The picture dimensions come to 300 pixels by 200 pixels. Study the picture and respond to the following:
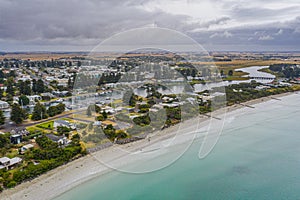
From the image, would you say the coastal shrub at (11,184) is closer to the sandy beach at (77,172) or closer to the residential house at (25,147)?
the sandy beach at (77,172)

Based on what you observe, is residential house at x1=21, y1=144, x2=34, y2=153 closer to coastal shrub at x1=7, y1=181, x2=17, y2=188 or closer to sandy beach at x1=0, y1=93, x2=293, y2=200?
sandy beach at x1=0, y1=93, x2=293, y2=200

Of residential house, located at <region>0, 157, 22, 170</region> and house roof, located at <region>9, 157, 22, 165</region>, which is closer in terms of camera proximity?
residential house, located at <region>0, 157, 22, 170</region>

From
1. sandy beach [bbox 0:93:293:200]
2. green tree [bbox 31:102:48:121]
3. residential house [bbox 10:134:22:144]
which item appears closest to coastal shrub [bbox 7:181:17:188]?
sandy beach [bbox 0:93:293:200]

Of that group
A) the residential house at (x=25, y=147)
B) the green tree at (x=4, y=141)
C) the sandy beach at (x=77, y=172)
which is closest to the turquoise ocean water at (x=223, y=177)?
the sandy beach at (x=77, y=172)

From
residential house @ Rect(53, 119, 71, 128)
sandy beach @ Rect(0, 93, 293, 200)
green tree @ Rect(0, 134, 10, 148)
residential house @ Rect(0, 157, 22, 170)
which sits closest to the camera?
sandy beach @ Rect(0, 93, 293, 200)

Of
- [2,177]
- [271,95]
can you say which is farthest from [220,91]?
[2,177]

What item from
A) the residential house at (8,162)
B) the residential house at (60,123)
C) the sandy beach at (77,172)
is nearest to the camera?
the sandy beach at (77,172)

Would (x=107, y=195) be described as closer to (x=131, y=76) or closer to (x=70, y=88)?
(x=131, y=76)

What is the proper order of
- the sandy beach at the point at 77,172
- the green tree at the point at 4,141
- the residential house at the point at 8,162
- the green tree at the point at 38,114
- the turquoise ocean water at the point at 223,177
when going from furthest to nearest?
1. the green tree at the point at 38,114
2. the green tree at the point at 4,141
3. the residential house at the point at 8,162
4. the turquoise ocean water at the point at 223,177
5. the sandy beach at the point at 77,172
